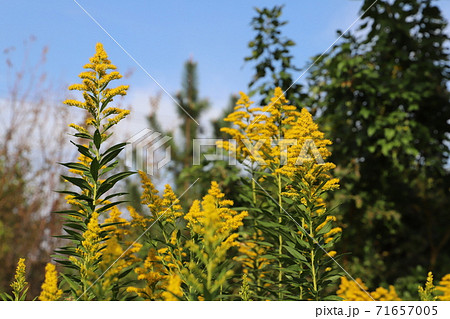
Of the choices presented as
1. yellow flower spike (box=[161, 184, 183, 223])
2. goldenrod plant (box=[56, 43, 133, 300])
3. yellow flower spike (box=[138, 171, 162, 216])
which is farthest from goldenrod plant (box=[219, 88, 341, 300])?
goldenrod plant (box=[56, 43, 133, 300])

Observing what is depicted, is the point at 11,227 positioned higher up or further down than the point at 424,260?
higher up

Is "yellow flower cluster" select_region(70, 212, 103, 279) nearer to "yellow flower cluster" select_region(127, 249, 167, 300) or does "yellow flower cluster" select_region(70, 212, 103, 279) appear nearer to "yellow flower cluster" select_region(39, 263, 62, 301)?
"yellow flower cluster" select_region(39, 263, 62, 301)

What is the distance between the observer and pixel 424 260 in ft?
23.7

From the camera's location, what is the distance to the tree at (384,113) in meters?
5.34

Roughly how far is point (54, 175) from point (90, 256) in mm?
4825

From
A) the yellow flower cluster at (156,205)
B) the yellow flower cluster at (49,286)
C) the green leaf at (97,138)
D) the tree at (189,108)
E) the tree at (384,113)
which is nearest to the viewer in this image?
the yellow flower cluster at (49,286)

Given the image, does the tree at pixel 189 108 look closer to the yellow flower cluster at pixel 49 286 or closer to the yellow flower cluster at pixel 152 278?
the yellow flower cluster at pixel 152 278

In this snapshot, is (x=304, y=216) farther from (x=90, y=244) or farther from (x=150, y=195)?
(x=90, y=244)

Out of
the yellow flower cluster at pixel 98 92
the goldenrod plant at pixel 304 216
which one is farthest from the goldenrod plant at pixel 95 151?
the goldenrod plant at pixel 304 216

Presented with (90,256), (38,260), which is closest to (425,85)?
(90,256)

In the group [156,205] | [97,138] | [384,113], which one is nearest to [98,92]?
[97,138]

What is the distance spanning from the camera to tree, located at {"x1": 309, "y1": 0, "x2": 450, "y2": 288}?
534 centimetres

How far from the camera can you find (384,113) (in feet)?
18.9
